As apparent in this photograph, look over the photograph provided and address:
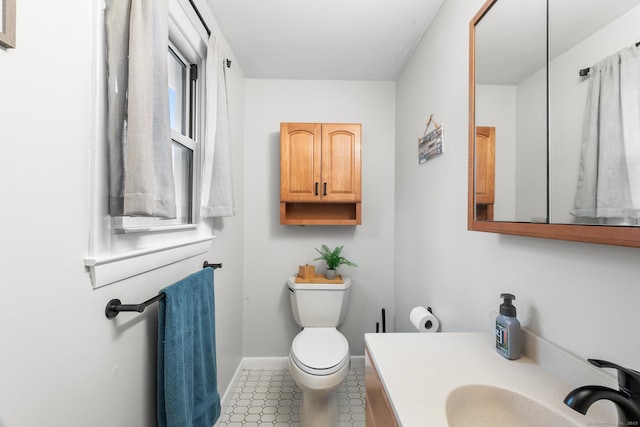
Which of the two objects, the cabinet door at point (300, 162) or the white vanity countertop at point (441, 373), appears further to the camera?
the cabinet door at point (300, 162)

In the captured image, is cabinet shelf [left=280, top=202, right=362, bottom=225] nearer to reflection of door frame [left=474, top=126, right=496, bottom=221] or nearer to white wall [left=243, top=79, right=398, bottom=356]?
white wall [left=243, top=79, right=398, bottom=356]

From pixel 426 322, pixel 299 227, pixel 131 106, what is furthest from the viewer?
pixel 299 227

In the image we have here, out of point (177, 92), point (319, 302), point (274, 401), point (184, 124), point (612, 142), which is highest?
point (177, 92)

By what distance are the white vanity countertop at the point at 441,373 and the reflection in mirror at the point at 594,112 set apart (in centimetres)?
44

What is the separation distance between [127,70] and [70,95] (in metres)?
0.18

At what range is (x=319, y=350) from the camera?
1.68 m

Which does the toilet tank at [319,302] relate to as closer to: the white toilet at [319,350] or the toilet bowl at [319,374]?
the white toilet at [319,350]

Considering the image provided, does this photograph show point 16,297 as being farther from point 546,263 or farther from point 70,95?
point 546,263

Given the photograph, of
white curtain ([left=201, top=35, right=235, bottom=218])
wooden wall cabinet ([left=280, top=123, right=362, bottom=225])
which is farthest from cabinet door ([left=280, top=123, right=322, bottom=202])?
white curtain ([left=201, top=35, right=235, bottom=218])

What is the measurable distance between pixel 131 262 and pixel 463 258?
4.32ft

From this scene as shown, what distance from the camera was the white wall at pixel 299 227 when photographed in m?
2.31

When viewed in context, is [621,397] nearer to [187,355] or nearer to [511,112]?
[511,112]

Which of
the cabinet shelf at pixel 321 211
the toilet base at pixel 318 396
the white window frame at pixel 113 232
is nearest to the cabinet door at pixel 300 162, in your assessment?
the cabinet shelf at pixel 321 211

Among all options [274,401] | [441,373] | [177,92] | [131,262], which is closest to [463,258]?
[441,373]
